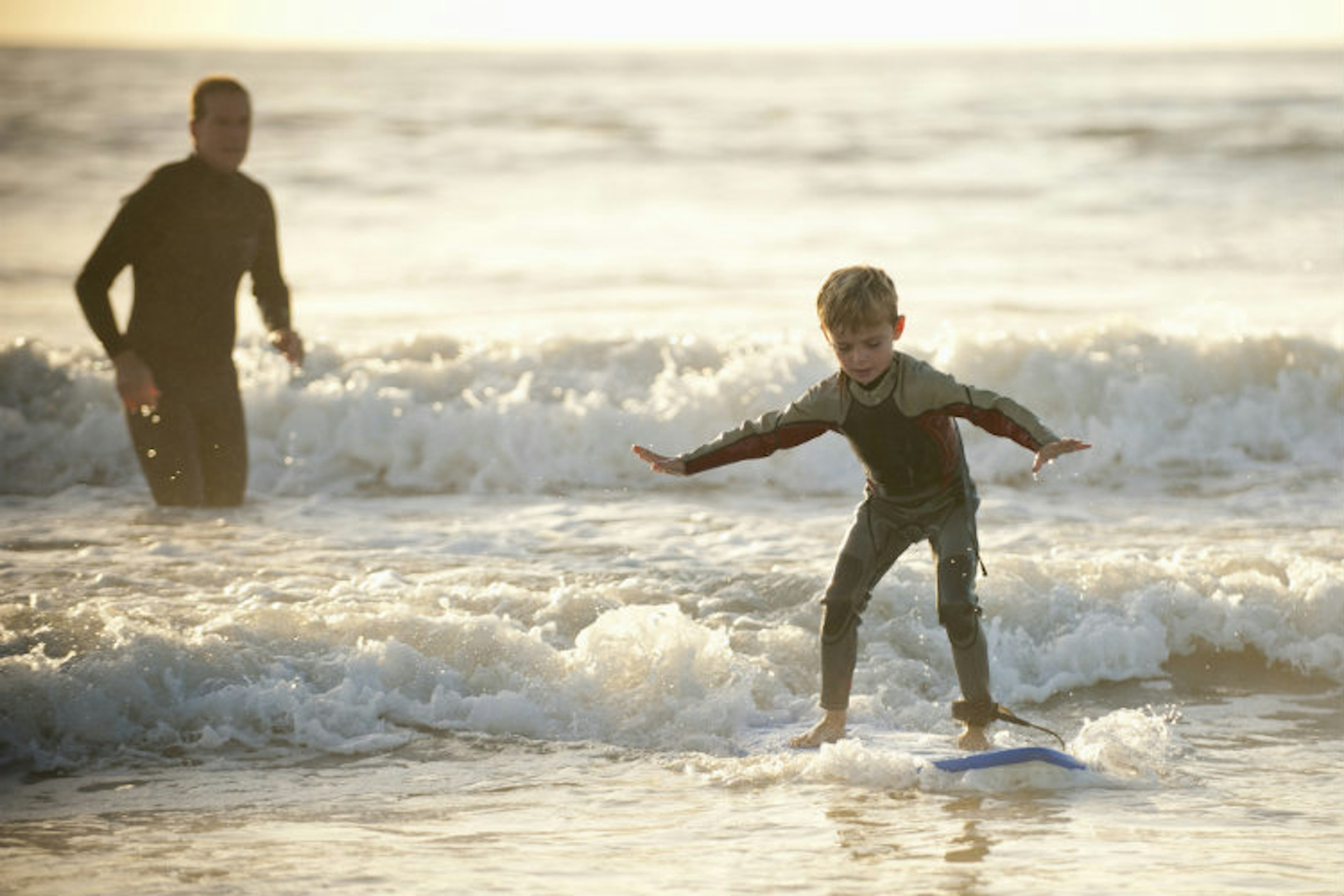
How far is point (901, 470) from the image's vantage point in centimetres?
544

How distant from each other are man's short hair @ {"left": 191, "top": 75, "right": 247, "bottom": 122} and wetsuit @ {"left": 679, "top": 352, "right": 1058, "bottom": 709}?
347 centimetres

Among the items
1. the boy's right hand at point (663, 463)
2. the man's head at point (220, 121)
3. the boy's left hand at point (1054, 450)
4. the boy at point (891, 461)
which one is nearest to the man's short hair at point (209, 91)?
the man's head at point (220, 121)

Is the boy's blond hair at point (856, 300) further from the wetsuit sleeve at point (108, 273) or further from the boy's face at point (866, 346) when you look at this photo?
the wetsuit sleeve at point (108, 273)

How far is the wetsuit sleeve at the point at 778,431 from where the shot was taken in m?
5.37

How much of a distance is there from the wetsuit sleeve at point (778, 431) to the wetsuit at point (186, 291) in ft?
10.6

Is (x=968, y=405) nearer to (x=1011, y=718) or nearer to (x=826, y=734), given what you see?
(x=1011, y=718)

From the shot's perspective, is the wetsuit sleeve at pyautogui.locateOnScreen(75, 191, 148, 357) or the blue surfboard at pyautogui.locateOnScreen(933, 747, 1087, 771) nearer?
the blue surfboard at pyautogui.locateOnScreen(933, 747, 1087, 771)

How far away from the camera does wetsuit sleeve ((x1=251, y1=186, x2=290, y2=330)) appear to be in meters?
8.08

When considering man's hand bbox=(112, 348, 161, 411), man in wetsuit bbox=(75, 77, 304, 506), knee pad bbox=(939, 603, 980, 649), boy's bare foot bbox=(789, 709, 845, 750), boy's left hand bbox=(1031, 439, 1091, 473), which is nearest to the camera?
boy's left hand bbox=(1031, 439, 1091, 473)

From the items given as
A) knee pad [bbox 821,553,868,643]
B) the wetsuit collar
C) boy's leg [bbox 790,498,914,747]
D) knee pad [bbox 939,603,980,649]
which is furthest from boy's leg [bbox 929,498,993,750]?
the wetsuit collar

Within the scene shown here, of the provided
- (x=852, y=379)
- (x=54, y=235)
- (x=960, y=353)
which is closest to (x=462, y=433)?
(x=960, y=353)

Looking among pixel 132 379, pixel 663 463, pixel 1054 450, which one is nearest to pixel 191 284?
pixel 132 379

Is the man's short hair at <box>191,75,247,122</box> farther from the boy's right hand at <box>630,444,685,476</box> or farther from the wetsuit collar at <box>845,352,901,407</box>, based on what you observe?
the wetsuit collar at <box>845,352,901,407</box>

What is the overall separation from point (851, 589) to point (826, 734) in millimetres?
528
